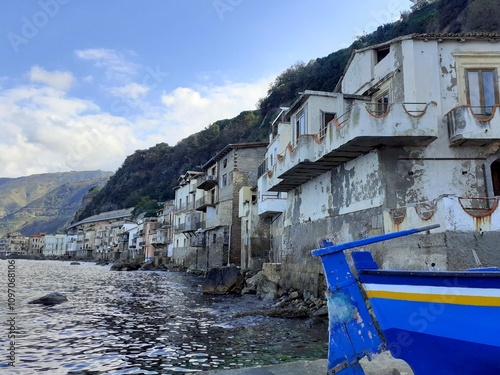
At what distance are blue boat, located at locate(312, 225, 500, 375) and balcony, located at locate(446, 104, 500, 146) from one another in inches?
455

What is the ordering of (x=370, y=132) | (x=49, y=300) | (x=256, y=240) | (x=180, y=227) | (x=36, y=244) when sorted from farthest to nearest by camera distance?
(x=36, y=244)
(x=180, y=227)
(x=256, y=240)
(x=49, y=300)
(x=370, y=132)

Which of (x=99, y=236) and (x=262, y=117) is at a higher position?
(x=262, y=117)

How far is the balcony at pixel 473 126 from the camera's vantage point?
47.5 feet

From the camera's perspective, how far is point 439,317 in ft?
15.6

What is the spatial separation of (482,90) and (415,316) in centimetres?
1420

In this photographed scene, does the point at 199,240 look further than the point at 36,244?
No

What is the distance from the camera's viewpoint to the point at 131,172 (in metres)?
118

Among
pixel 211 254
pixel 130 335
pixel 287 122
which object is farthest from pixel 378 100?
pixel 211 254

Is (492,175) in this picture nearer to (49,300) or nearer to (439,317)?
(439,317)

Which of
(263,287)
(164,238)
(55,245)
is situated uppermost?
(164,238)

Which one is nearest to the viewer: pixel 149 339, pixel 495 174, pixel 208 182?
→ pixel 149 339

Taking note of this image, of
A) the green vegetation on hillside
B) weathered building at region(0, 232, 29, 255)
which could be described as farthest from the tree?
weathered building at region(0, 232, 29, 255)

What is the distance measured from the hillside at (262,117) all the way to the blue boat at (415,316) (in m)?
37.7

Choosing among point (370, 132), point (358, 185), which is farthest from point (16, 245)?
point (370, 132)
